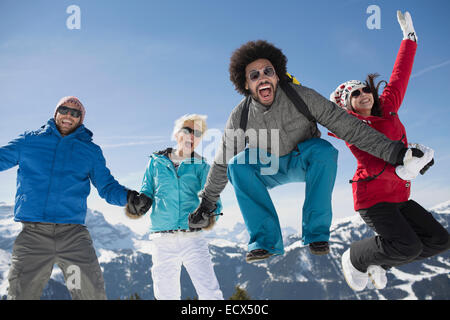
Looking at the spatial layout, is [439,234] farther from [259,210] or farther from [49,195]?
[49,195]

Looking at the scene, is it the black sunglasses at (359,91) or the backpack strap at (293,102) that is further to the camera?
the black sunglasses at (359,91)

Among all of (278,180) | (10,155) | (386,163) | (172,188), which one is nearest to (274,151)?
(278,180)

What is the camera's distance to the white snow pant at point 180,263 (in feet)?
17.8

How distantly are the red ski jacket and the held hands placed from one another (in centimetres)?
339

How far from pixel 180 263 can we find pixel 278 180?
2.26 m

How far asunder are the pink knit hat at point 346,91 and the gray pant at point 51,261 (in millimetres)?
4709

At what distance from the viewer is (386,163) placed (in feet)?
16.2

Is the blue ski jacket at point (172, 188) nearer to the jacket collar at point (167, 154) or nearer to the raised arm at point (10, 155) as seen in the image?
the jacket collar at point (167, 154)

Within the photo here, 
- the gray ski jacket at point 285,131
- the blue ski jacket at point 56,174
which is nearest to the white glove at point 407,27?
the gray ski jacket at point 285,131

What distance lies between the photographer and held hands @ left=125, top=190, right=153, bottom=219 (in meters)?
5.26

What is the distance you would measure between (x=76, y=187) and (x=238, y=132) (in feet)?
8.10

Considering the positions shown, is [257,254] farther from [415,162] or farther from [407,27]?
[407,27]

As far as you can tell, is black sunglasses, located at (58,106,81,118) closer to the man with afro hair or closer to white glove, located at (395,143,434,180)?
the man with afro hair
